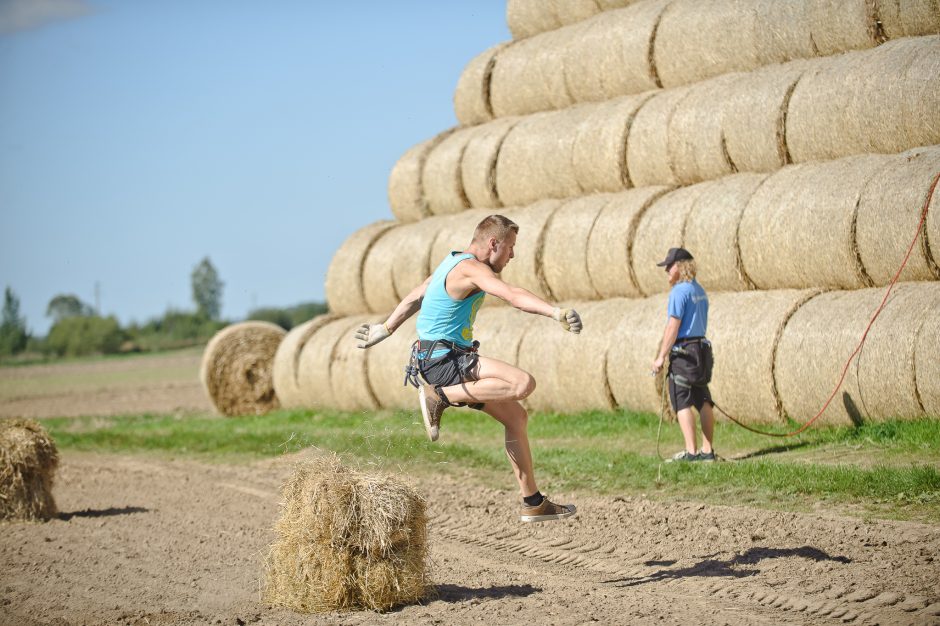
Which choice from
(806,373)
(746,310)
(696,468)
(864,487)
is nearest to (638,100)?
(746,310)

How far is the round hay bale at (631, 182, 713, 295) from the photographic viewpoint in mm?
16578

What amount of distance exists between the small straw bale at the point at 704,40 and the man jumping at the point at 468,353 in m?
9.24

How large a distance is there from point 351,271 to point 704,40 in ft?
29.2

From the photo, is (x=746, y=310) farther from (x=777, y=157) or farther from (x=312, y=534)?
(x=312, y=534)

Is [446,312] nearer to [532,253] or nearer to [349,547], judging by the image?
[349,547]

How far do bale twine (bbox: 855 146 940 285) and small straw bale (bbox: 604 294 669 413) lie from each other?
3185mm

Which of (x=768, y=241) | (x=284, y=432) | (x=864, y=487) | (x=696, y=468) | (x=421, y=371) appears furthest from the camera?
(x=284, y=432)

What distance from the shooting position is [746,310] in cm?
1523

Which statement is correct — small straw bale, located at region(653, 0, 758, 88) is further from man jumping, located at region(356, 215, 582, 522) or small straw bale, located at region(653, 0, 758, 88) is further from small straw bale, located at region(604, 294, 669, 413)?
man jumping, located at region(356, 215, 582, 522)

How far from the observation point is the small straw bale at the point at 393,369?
68.3 feet

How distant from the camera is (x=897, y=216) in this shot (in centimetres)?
1347

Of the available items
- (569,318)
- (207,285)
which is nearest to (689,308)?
(569,318)

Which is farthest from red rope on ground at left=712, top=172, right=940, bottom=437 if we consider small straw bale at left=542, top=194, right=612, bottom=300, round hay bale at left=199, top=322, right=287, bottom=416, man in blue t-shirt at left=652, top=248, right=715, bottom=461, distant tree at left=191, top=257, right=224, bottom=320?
distant tree at left=191, top=257, right=224, bottom=320

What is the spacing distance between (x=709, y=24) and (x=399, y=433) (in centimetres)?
767
